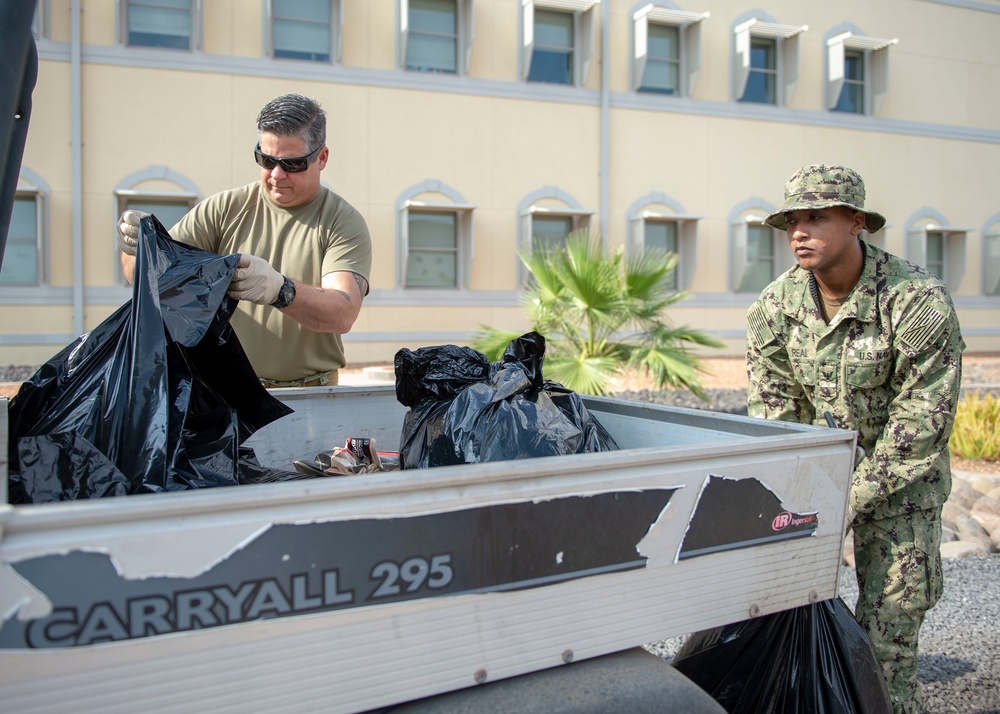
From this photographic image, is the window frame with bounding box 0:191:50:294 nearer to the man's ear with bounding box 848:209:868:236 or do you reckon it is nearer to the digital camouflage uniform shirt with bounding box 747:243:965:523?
the digital camouflage uniform shirt with bounding box 747:243:965:523

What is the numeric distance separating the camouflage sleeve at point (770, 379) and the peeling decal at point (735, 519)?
1254 millimetres

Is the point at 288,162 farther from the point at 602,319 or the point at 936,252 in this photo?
the point at 936,252

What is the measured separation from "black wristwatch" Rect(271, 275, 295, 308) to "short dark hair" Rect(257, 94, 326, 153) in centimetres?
76

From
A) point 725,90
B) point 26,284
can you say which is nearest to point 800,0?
point 725,90

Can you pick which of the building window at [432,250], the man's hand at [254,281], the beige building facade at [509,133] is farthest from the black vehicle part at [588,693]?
the building window at [432,250]

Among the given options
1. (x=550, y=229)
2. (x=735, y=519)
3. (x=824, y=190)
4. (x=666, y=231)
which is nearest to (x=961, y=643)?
(x=824, y=190)

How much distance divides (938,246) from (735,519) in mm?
19160

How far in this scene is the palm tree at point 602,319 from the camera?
755cm

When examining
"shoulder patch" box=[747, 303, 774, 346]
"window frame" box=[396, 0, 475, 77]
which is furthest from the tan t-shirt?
"window frame" box=[396, 0, 475, 77]

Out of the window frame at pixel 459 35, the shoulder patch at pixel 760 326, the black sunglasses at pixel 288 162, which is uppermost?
the window frame at pixel 459 35

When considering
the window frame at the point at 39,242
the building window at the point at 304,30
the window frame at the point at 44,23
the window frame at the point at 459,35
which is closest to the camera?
the window frame at the point at 44,23

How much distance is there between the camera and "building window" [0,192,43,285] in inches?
478

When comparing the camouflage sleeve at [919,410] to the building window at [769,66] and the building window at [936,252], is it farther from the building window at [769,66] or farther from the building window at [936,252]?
the building window at [936,252]

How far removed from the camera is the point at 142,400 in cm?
173
